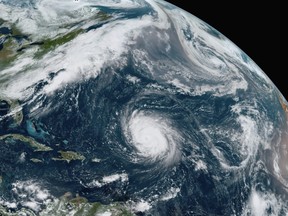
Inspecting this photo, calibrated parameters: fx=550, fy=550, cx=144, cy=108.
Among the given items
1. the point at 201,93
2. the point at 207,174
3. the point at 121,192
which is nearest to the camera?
the point at 121,192

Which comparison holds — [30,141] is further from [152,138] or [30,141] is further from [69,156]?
[152,138]

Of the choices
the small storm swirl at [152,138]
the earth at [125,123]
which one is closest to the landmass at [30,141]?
the earth at [125,123]

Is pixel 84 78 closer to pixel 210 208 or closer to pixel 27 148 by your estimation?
pixel 27 148

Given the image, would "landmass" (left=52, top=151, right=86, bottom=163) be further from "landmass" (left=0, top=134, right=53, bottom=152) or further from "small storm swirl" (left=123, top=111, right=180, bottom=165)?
"small storm swirl" (left=123, top=111, right=180, bottom=165)

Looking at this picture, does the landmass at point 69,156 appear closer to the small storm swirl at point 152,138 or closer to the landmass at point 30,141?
the landmass at point 30,141

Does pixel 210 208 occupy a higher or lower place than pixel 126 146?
lower

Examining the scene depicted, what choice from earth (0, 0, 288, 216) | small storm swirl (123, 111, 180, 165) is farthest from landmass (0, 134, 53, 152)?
small storm swirl (123, 111, 180, 165)

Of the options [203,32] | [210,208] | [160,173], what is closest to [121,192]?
[160,173]
